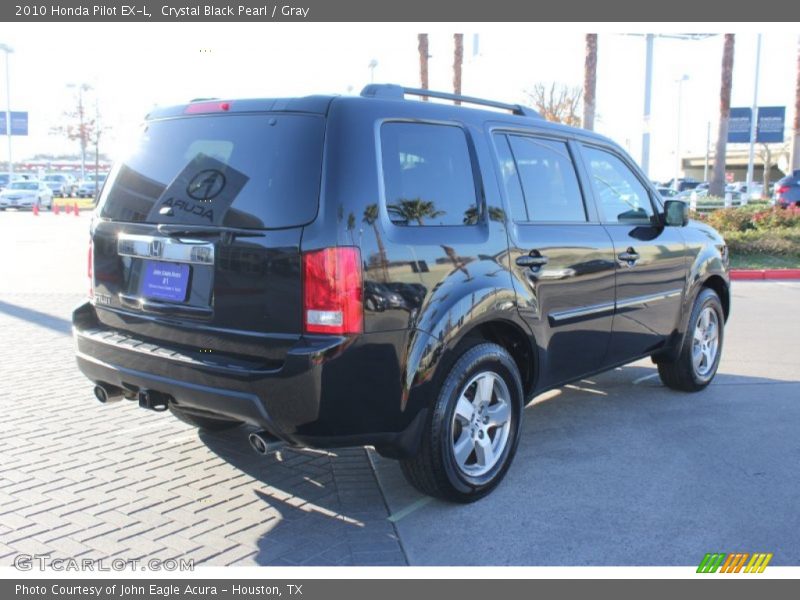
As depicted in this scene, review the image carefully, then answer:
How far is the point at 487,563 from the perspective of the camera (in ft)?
11.0

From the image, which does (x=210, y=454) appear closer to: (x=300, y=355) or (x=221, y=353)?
(x=221, y=353)

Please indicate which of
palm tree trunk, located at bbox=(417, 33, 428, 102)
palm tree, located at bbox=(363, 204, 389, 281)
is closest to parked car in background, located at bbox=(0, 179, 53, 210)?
palm tree trunk, located at bbox=(417, 33, 428, 102)

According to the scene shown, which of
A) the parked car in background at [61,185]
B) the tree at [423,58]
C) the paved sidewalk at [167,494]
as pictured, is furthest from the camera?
the parked car in background at [61,185]

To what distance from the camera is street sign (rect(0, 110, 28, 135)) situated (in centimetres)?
5259

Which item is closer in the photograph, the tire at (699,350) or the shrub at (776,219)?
the tire at (699,350)

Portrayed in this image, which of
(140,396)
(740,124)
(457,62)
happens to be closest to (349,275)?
(140,396)

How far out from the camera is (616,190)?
5219 mm

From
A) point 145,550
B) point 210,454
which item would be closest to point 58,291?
point 210,454

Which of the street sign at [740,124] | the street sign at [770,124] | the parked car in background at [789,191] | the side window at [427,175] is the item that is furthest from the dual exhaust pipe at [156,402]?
the street sign at [770,124]

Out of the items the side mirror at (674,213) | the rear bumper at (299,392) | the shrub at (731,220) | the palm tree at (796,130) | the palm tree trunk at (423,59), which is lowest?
the rear bumper at (299,392)

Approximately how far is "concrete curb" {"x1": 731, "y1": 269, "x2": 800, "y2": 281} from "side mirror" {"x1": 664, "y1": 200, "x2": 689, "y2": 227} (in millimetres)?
8947

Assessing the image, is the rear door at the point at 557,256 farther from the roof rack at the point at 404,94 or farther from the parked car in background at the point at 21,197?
the parked car in background at the point at 21,197

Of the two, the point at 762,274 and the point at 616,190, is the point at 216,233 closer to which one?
the point at 616,190

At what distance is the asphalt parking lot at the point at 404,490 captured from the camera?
11.4 feet
